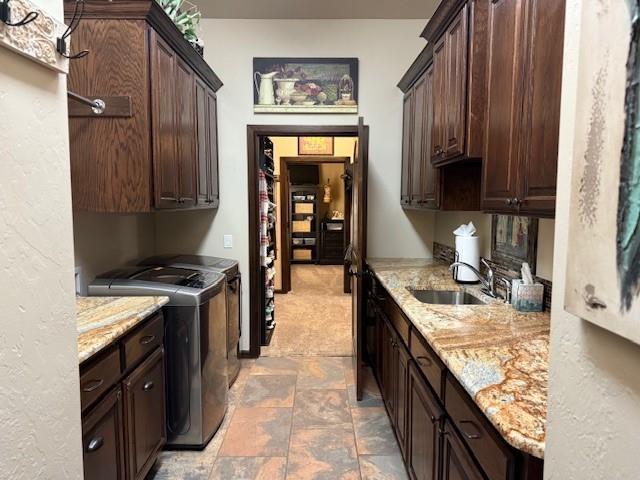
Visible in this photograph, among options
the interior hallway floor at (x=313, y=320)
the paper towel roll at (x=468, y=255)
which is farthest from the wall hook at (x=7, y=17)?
the interior hallway floor at (x=313, y=320)

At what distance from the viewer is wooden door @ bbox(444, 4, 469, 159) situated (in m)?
1.95

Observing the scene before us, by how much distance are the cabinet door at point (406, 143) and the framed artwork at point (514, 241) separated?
3.12ft

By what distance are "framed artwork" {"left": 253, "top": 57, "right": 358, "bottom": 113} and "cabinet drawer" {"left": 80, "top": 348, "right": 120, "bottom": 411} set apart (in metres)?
2.47

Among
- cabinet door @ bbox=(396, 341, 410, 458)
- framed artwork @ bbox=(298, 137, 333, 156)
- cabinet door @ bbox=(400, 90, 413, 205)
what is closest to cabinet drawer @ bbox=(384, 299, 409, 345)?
cabinet door @ bbox=(396, 341, 410, 458)

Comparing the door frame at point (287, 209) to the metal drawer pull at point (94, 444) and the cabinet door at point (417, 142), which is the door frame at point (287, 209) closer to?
the cabinet door at point (417, 142)

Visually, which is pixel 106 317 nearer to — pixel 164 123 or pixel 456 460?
pixel 164 123

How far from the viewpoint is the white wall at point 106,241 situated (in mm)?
2375

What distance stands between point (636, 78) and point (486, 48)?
1504 mm

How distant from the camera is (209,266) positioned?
3.13 metres

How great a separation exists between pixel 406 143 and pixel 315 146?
10.3 feet

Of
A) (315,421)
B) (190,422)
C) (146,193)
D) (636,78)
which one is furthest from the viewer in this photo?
(315,421)

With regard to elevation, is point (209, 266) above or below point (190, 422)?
above

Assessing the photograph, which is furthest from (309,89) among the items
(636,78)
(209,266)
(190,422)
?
(636,78)

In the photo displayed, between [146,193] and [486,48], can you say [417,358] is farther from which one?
[146,193]
